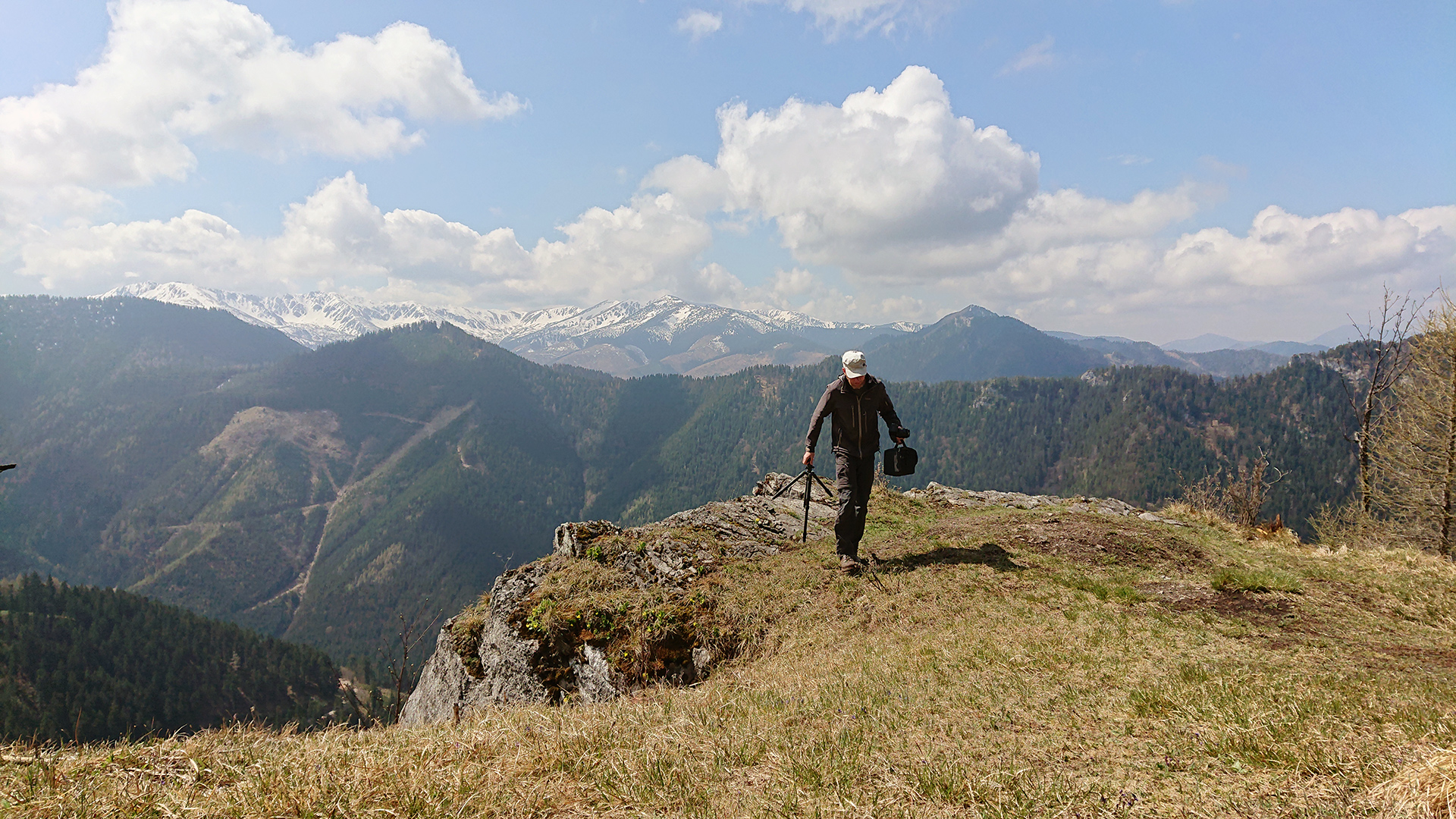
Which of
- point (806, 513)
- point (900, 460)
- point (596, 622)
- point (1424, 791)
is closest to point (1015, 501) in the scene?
point (900, 460)

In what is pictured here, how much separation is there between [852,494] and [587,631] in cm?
572

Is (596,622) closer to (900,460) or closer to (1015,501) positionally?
(900,460)

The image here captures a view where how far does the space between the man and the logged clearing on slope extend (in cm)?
248

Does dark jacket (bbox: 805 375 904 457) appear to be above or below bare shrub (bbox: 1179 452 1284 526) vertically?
above

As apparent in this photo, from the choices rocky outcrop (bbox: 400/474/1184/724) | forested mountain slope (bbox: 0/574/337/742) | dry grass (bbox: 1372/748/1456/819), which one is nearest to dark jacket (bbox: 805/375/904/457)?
rocky outcrop (bbox: 400/474/1184/724)

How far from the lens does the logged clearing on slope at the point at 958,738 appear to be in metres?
3.60

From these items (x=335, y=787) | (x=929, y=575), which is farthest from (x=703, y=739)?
(x=929, y=575)

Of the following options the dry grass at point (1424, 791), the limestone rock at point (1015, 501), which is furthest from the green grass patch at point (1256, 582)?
the limestone rock at point (1015, 501)

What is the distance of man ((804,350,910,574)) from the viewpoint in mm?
11531

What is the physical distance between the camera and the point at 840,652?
8336 millimetres

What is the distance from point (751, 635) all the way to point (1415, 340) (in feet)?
86.3

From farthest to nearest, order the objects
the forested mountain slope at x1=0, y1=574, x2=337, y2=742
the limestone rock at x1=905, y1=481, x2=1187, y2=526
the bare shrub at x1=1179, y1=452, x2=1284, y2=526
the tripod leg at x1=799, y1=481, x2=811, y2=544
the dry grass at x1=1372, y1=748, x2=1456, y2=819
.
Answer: the forested mountain slope at x1=0, y1=574, x2=337, y2=742, the bare shrub at x1=1179, y1=452, x2=1284, y2=526, the limestone rock at x1=905, y1=481, x2=1187, y2=526, the tripod leg at x1=799, y1=481, x2=811, y2=544, the dry grass at x1=1372, y1=748, x2=1456, y2=819

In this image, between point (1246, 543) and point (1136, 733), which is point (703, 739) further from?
point (1246, 543)

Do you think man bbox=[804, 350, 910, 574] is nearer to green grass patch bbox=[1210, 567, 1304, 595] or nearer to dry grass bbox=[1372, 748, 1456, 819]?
green grass patch bbox=[1210, 567, 1304, 595]
